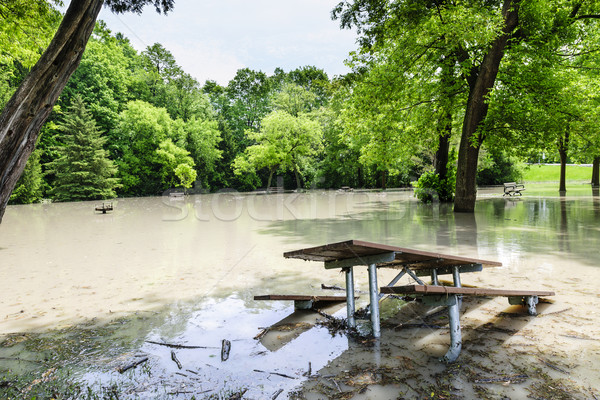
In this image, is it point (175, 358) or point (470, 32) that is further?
point (470, 32)

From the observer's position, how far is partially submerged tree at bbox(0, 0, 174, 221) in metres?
3.37

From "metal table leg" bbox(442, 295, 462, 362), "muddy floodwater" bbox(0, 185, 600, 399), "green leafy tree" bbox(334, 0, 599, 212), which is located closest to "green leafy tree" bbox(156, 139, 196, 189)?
"green leafy tree" bbox(334, 0, 599, 212)

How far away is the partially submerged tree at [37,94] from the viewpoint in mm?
3373

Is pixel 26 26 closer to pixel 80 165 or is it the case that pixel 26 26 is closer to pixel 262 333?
pixel 262 333

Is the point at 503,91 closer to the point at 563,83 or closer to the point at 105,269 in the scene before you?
the point at 563,83

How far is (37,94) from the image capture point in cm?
354

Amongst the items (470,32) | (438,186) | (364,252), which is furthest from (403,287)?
(438,186)

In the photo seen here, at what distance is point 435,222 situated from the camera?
13070 millimetres

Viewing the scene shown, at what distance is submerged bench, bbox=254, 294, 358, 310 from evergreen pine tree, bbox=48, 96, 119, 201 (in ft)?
119

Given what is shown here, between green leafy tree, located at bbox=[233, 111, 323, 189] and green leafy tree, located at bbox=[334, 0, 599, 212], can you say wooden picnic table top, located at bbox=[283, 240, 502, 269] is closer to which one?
green leafy tree, located at bbox=[334, 0, 599, 212]

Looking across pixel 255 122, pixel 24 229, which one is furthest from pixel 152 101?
pixel 24 229

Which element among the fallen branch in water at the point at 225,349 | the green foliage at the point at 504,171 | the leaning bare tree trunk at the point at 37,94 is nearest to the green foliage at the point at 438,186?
the fallen branch in water at the point at 225,349

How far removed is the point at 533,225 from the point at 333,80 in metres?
9.55

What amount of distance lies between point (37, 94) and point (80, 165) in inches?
1436
